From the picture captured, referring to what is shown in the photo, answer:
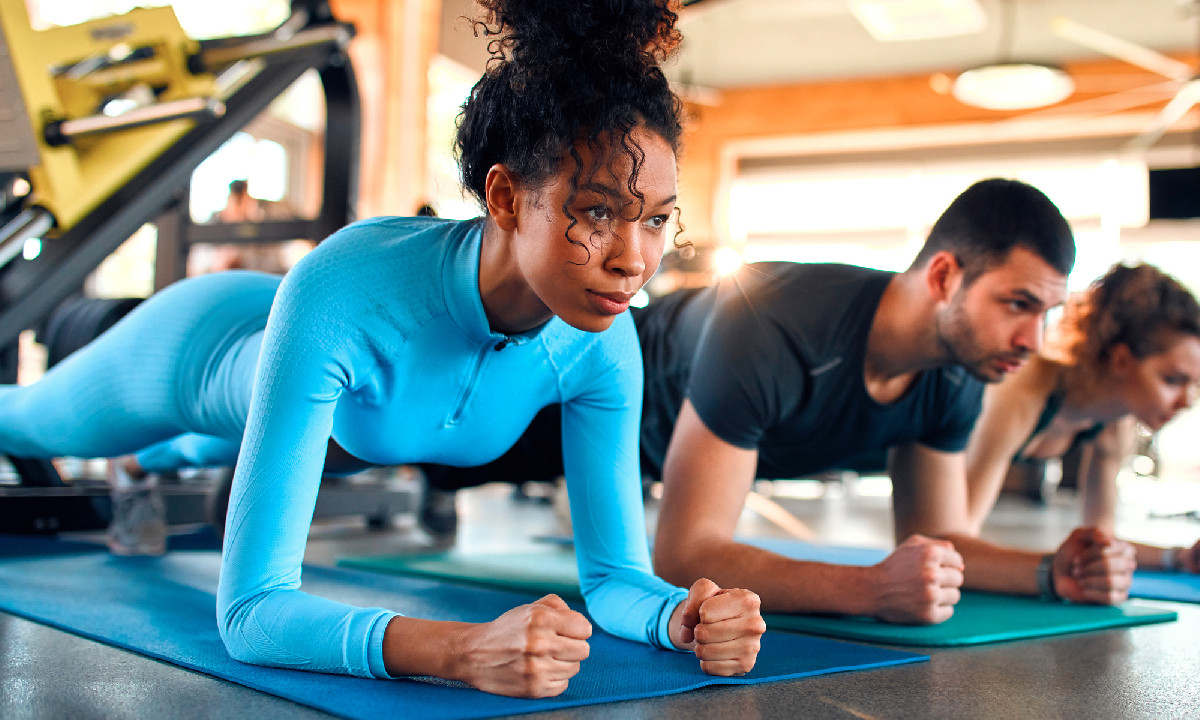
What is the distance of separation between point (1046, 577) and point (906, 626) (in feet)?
1.33

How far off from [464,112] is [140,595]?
0.92m

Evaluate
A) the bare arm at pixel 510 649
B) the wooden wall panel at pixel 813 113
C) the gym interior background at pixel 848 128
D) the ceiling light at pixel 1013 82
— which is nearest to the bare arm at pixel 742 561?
the bare arm at pixel 510 649

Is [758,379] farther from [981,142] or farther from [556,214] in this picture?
[981,142]

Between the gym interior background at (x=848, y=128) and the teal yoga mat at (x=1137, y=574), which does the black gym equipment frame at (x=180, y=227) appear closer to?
the teal yoga mat at (x=1137, y=574)

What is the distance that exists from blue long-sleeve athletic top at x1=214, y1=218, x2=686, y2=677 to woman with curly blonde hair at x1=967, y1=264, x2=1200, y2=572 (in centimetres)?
107

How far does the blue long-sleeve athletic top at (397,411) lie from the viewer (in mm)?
970

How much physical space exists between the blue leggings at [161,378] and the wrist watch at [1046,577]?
1.26 meters

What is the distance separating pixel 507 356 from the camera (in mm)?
1190

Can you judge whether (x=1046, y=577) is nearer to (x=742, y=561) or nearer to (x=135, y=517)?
(x=742, y=561)

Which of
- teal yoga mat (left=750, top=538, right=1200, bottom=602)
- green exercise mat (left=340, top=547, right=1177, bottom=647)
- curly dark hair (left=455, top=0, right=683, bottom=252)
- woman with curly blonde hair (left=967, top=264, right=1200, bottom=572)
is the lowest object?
teal yoga mat (left=750, top=538, right=1200, bottom=602)

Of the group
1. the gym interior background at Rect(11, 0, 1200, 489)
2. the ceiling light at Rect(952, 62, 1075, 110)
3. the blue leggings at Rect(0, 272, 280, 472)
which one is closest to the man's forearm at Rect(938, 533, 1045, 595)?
the blue leggings at Rect(0, 272, 280, 472)

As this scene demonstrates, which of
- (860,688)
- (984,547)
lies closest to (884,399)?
(984,547)

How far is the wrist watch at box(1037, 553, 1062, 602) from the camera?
5.27ft

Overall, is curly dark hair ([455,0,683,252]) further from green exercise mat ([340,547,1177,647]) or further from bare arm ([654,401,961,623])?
green exercise mat ([340,547,1177,647])
